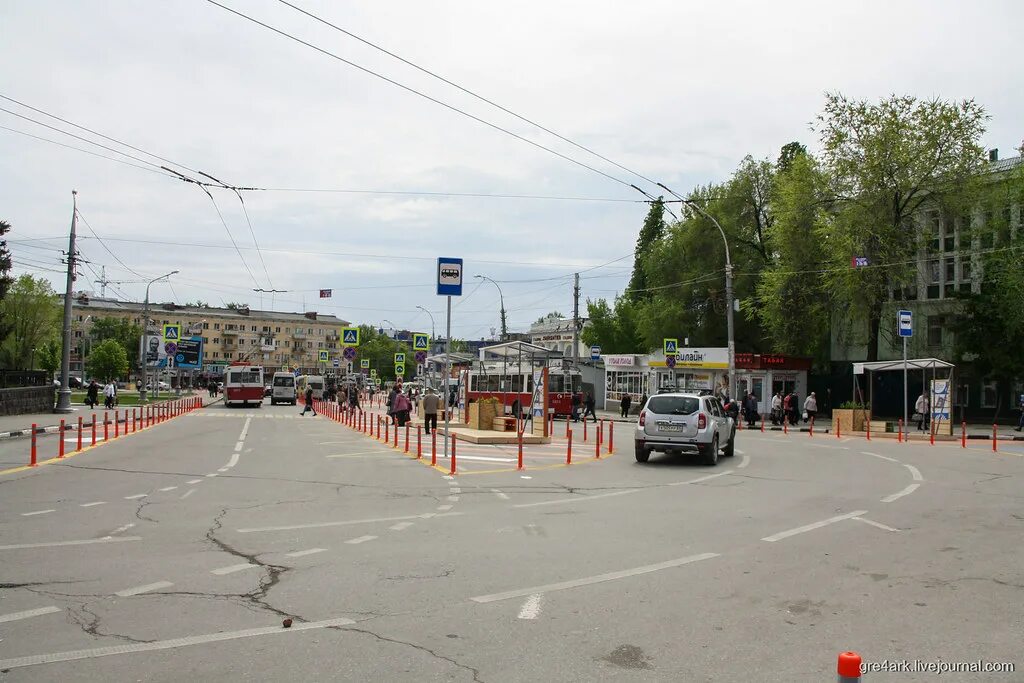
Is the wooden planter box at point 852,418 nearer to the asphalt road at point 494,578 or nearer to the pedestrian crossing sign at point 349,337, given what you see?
the asphalt road at point 494,578

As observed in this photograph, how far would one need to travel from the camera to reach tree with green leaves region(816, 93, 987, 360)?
39688mm

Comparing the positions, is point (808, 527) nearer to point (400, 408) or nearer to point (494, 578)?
point (494, 578)

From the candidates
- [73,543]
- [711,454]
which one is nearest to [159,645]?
[73,543]

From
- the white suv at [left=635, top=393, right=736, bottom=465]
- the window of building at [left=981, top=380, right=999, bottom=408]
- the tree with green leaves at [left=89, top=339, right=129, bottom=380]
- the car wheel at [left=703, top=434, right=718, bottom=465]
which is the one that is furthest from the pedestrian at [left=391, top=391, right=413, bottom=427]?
the tree with green leaves at [left=89, top=339, right=129, bottom=380]

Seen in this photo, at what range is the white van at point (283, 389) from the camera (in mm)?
66812

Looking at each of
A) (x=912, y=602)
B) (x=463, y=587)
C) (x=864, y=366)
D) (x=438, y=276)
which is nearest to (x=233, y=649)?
(x=463, y=587)

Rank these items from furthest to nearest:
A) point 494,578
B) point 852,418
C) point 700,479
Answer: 1. point 852,418
2. point 700,479
3. point 494,578

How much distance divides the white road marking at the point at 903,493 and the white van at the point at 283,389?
57.3m

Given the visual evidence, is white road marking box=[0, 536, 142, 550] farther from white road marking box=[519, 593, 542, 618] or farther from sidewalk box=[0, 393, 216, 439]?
sidewalk box=[0, 393, 216, 439]

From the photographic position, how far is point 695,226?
51.9 metres

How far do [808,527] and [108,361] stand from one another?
93.0 meters

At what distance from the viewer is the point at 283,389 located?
2655 inches

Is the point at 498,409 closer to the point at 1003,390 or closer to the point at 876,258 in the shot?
the point at 876,258

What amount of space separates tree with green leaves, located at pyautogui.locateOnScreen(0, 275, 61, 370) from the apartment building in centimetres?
6192
